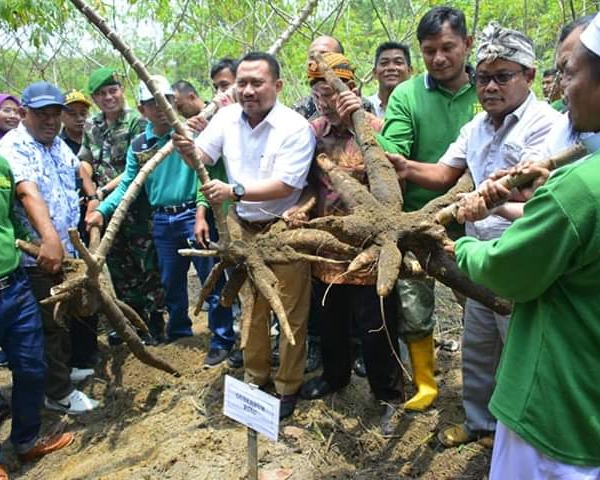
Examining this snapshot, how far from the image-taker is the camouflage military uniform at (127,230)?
412cm

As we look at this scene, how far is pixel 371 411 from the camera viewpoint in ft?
9.80

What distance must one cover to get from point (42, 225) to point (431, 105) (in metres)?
2.15

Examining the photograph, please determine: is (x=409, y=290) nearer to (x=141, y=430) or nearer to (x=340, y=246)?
(x=340, y=246)

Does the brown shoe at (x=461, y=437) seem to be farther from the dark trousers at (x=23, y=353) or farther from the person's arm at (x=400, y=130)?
the dark trousers at (x=23, y=353)

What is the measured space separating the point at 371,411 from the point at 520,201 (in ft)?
5.01

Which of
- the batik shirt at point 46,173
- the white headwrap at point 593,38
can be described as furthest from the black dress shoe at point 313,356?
the white headwrap at point 593,38

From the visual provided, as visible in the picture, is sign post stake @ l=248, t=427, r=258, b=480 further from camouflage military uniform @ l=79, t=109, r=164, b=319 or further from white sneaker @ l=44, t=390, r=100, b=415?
camouflage military uniform @ l=79, t=109, r=164, b=319

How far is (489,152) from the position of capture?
88.7 inches

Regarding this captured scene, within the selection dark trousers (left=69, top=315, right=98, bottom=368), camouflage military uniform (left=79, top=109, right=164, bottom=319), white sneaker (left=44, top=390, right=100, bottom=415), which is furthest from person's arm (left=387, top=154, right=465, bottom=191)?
dark trousers (left=69, top=315, right=98, bottom=368)

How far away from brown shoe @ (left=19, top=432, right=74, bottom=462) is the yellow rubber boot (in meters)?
2.00

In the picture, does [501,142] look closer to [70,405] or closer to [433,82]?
[433,82]

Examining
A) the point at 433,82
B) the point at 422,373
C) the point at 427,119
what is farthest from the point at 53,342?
the point at 433,82

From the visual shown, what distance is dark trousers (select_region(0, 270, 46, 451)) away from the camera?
9.53 feet

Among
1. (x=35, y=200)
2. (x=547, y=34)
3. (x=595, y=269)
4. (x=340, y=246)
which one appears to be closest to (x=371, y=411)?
(x=340, y=246)
